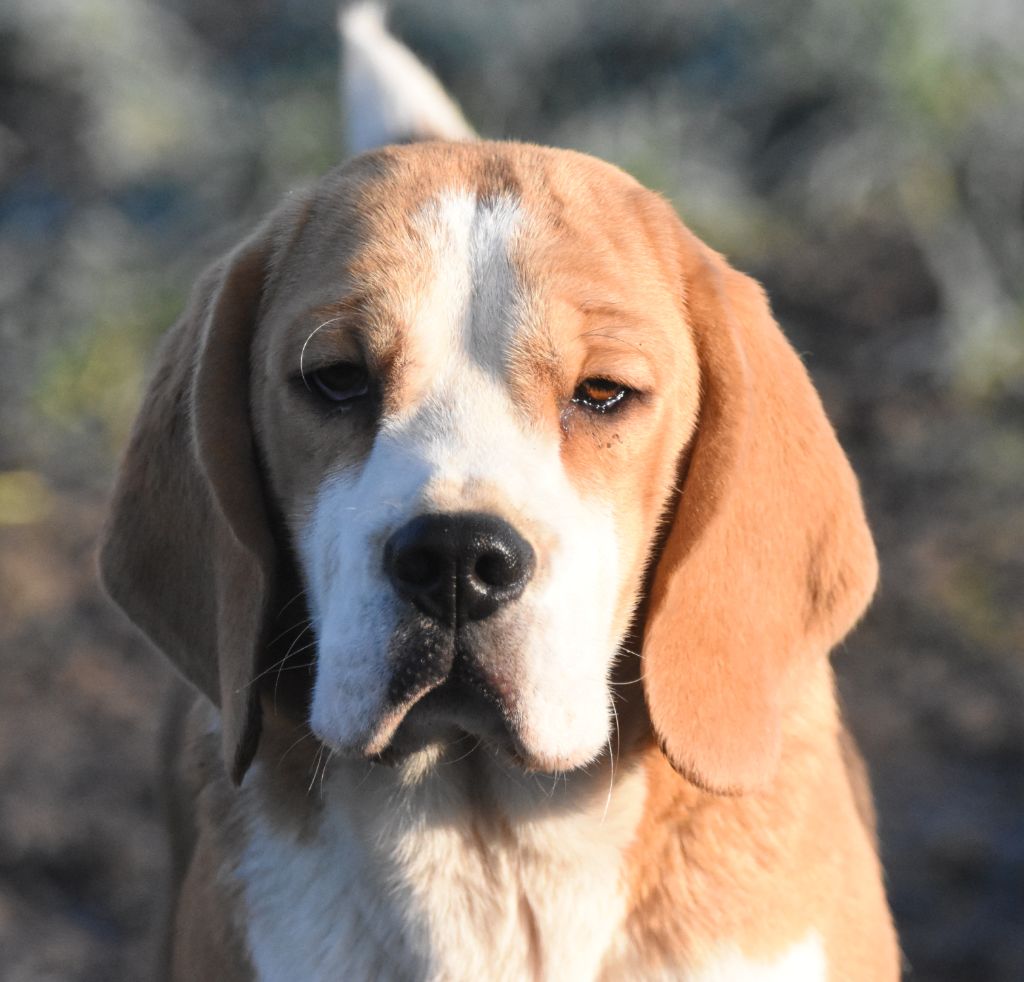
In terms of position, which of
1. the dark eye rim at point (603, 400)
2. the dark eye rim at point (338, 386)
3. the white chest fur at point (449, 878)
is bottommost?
the white chest fur at point (449, 878)

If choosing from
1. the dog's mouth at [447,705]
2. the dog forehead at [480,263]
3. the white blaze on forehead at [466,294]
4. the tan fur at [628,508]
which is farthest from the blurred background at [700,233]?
the white blaze on forehead at [466,294]

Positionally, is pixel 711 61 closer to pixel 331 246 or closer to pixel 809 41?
pixel 809 41

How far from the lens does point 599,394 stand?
2.76m

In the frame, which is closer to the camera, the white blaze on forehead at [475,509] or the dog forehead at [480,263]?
the white blaze on forehead at [475,509]

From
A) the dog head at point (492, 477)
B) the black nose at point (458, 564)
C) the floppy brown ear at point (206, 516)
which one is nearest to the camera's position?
the black nose at point (458, 564)

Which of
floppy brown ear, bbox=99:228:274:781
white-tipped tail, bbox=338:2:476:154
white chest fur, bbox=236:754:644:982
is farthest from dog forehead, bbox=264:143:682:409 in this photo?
white-tipped tail, bbox=338:2:476:154

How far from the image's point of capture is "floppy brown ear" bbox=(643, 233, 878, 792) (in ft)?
9.24

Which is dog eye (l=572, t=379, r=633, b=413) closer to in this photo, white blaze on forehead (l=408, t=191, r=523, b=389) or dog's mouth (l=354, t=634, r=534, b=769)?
white blaze on forehead (l=408, t=191, r=523, b=389)

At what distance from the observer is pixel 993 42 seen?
738 cm

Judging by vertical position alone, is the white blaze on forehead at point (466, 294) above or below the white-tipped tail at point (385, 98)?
below

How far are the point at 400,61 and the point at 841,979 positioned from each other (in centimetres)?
260

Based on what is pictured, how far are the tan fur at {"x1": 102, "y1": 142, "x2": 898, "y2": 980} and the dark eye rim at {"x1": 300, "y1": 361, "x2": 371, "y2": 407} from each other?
0.12 ft

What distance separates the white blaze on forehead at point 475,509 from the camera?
2477 mm

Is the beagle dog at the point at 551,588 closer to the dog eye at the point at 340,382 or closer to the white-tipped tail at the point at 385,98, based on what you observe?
the dog eye at the point at 340,382
